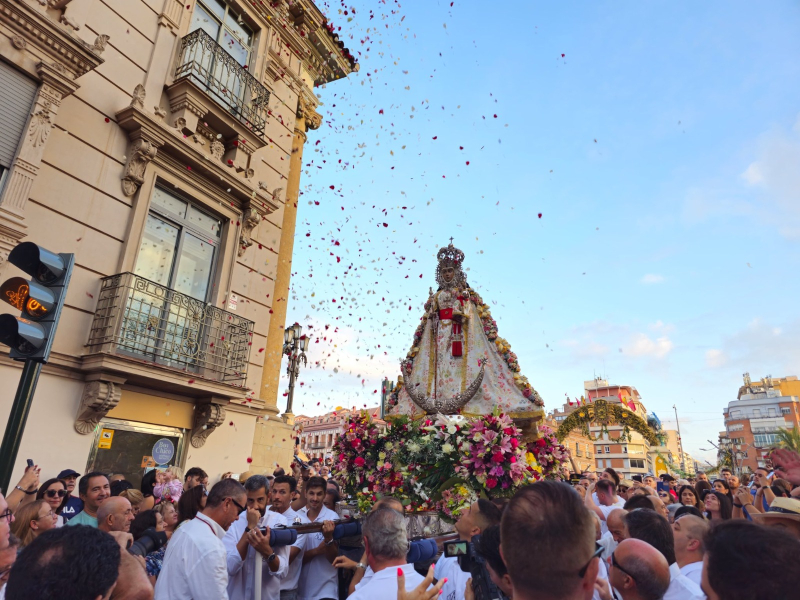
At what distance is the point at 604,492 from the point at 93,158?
28.7ft

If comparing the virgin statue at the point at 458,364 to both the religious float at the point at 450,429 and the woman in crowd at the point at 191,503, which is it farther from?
the woman in crowd at the point at 191,503

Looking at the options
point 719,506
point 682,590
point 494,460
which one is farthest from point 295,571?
point 719,506

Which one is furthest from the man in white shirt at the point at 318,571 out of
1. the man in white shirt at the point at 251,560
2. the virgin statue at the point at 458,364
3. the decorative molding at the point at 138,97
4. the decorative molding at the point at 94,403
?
the decorative molding at the point at 138,97

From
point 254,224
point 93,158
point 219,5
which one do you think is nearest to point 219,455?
point 254,224

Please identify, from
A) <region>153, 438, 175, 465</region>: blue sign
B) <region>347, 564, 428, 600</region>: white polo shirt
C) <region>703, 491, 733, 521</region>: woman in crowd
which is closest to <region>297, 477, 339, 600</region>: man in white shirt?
<region>347, 564, 428, 600</region>: white polo shirt

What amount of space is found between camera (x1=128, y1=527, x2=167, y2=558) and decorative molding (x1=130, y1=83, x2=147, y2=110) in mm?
6817

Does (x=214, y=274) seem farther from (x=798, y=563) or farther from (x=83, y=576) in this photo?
(x=798, y=563)

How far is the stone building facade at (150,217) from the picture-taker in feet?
22.4

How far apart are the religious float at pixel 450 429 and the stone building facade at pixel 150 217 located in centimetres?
332

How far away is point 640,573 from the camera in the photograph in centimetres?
239

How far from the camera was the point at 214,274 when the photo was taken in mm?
9445

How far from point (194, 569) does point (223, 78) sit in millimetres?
9340

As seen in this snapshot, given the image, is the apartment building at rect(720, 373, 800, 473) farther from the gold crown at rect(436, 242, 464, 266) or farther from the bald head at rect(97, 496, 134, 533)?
the bald head at rect(97, 496, 134, 533)

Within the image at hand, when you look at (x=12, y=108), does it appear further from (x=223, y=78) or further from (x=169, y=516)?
(x=169, y=516)
